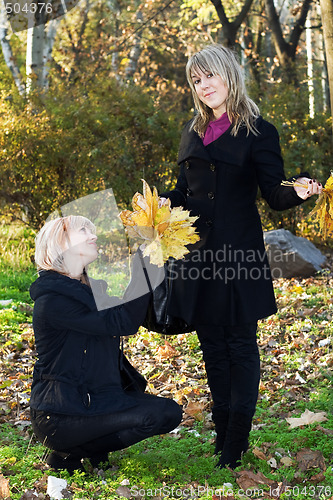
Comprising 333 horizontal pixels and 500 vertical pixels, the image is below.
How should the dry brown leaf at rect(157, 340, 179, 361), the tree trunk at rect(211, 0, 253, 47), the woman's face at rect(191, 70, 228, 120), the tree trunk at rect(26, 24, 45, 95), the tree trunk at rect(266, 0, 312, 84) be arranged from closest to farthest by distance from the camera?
1. the woman's face at rect(191, 70, 228, 120)
2. the dry brown leaf at rect(157, 340, 179, 361)
3. the tree trunk at rect(211, 0, 253, 47)
4. the tree trunk at rect(26, 24, 45, 95)
5. the tree trunk at rect(266, 0, 312, 84)

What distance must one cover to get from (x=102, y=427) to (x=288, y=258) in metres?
5.40

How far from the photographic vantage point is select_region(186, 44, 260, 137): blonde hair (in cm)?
307

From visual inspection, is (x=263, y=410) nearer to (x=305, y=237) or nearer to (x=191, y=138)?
(x=191, y=138)

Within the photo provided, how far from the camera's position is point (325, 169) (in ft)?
30.7

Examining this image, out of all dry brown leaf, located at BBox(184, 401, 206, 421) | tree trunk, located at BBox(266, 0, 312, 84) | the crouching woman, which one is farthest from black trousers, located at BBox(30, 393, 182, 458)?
tree trunk, located at BBox(266, 0, 312, 84)

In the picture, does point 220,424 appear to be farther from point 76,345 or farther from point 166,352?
point 166,352

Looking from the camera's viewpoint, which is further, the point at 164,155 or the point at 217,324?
the point at 164,155

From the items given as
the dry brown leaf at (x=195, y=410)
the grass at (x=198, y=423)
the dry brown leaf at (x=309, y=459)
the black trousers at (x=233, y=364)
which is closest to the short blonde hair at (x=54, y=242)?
the black trousers at (x=233, y=364)

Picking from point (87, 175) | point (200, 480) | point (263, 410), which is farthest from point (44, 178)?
point (200, 480)

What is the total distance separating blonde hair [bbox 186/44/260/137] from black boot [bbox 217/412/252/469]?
59.7 inches

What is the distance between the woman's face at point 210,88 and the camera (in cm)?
311

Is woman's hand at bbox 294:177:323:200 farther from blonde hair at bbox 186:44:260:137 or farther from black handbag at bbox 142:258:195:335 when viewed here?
black handbag at bbox 142:258:195:335

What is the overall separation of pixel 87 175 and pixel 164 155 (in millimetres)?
1225

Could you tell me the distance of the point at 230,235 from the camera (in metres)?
3.16
